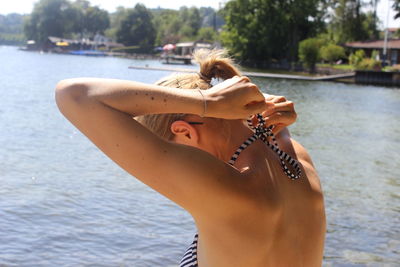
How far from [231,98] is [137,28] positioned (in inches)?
5695

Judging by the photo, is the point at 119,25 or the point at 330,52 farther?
the point at 119,25

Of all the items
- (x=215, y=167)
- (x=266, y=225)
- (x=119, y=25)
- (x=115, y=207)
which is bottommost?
(x=115, y=207)

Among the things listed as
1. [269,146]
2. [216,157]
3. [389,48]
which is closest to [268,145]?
[269,146]

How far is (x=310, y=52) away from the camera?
67.2 m

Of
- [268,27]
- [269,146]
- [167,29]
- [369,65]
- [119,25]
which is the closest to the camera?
[269,146]

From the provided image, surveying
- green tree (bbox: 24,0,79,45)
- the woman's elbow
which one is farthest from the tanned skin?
green tree (bbox: 24,0,79,45)

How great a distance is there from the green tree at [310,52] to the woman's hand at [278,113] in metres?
65.7

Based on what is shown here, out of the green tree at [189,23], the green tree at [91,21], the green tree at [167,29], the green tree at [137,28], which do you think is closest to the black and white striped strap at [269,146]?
the green tree at [167,29]

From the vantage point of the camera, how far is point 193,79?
2.26 m

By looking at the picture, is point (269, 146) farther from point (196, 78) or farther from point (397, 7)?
point (397, 7)

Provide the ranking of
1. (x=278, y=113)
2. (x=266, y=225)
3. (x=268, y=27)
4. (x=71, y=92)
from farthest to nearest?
(x=268, y=27) → (x=278, y=113) → (x=266, y=225) → (x=71, y=92)

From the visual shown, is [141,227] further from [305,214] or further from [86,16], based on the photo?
[86,16]

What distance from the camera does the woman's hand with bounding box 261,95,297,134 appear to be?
2.31 meters

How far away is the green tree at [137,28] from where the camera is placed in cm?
14325
